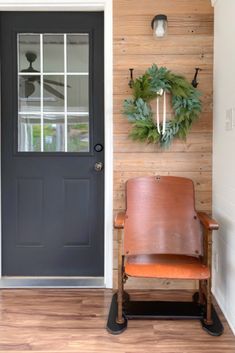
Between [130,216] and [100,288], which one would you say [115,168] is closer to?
[130,216]

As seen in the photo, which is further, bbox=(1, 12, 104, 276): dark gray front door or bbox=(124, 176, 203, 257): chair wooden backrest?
bbox=(1, 12, 104, 276): dark gray front door

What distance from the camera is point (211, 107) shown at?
2.43 m

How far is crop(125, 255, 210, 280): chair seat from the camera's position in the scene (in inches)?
73.7

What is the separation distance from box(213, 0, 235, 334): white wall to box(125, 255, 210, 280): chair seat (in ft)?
0.74

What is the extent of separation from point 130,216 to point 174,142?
67cm

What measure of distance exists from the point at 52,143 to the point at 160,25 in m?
1.18

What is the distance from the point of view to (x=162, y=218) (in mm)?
2240

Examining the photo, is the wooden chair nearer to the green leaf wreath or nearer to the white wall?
the white wall

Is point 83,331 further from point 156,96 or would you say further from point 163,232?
point 156,96

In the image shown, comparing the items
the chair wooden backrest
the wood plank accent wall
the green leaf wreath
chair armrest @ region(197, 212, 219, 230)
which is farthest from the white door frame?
chair armrest @ region(197, 212, 219, 230)

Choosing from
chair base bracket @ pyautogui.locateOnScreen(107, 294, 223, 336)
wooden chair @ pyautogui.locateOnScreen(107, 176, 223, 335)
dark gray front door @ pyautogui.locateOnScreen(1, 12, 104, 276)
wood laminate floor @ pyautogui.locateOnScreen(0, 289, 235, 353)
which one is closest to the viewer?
wood laminate floor @ pyautogui.locateOnScreen(0, 289, 235, 353)

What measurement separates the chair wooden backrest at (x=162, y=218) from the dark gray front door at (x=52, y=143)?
460mm

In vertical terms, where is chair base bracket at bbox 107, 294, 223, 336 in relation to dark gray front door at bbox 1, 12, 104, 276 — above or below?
below

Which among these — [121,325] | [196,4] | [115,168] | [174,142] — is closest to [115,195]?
[115,168]
